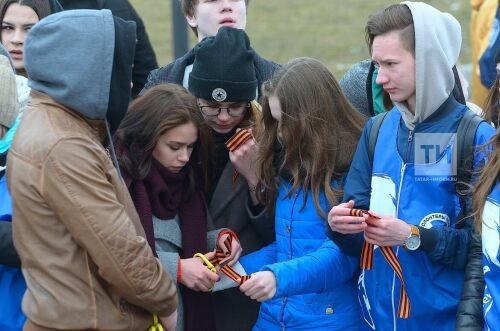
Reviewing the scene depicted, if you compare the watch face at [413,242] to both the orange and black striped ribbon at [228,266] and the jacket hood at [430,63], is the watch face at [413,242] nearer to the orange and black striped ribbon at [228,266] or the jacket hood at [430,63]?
the jacket hood at [430,63]

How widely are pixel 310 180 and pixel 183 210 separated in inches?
21.6

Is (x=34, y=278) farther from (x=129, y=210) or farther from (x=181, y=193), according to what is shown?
(x=181, y=193)

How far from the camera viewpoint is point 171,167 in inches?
Answer: 166

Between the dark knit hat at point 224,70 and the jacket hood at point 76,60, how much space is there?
38.1 inches

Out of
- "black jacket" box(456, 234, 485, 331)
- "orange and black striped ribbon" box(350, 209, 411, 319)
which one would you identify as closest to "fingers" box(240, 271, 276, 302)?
"orange and black striped ribbon" box(350, 209, 411, 319)

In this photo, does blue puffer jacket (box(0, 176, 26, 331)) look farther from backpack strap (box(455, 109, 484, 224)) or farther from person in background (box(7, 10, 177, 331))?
backpack strap (box(455, 109, 484, 224))

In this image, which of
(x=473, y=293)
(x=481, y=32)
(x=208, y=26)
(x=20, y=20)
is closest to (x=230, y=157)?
(x=208, y=26)

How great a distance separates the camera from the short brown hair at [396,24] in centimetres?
381

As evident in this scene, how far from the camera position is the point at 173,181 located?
422 centimetres

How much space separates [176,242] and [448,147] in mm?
1203

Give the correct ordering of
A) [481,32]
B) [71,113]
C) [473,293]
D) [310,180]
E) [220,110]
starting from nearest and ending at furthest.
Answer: [71,113] → [473,293] → [310,180] → [220,110] → [481,32]

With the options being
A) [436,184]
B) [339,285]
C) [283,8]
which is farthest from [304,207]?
[283,8]

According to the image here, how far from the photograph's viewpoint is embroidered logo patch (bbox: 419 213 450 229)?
3.73 meters

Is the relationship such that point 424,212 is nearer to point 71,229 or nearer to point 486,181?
point 486,181
